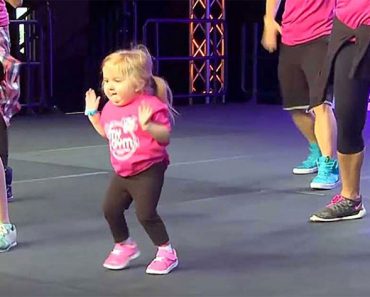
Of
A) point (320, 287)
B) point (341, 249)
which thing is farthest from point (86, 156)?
point (320, 287)

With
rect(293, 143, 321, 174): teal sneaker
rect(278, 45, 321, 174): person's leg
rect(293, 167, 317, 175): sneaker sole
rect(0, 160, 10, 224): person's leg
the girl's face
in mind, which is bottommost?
rect(293, 167, 317, 175): sneaker sole

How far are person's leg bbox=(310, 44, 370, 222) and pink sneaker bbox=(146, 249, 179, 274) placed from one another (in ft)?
3.44

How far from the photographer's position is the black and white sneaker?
14.0 feet

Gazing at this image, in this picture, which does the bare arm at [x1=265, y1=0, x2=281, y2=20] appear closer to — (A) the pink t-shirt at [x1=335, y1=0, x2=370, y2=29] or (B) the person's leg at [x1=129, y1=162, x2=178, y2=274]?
(A) the pink t-shirt at [x1=335, y1=0, x2=370, y2=29]

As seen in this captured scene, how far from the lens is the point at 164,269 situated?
3.37m

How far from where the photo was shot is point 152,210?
11.1 feet

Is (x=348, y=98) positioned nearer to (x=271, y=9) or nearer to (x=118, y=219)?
(x=118, y=219)

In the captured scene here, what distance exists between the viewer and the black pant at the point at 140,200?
3393mm

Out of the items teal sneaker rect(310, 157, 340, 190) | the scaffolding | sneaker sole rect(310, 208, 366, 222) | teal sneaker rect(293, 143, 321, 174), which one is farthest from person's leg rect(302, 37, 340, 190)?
the scaffolding

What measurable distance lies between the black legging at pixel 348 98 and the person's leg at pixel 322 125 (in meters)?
0.94

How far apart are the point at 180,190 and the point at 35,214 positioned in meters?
0.96

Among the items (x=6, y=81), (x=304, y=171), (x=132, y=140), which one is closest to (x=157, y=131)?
(x=132, y=140)

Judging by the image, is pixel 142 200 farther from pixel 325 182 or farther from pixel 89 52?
pixel 89 52

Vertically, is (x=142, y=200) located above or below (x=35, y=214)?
above
